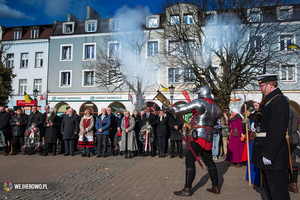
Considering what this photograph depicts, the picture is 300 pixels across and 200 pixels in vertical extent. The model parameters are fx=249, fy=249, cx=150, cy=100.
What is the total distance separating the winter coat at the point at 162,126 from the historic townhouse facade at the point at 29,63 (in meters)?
21.1

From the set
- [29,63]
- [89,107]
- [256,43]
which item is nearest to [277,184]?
[256,43]

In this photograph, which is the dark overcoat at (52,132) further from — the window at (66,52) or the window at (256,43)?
the window at (66,52)

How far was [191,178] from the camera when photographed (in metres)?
4.71

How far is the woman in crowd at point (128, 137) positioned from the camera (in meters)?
9.98

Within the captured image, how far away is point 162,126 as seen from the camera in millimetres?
10484

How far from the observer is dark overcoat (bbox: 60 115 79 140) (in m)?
10.2

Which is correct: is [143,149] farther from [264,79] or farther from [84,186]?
[264,79]

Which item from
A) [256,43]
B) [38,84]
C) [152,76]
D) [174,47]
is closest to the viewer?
[256,43]

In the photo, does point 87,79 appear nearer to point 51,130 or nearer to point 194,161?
point 51,130

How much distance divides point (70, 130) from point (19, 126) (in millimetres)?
2250

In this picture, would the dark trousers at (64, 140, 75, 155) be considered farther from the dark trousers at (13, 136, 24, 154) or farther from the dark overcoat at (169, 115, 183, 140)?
the dark overcoat at (169, 115, 183, 140)

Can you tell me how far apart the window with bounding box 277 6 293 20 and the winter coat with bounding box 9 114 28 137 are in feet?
46.4

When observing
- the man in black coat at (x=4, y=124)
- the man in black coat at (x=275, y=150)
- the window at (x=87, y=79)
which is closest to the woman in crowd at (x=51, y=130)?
the man in black coat at (x=4, y=124)

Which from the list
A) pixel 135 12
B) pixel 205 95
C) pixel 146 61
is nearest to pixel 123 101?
pixel 146 61
